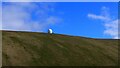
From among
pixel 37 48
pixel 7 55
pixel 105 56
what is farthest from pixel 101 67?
pixel 7 55

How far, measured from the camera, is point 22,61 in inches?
1281

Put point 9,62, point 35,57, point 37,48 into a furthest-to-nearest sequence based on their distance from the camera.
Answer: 1. point 37,48
2. point 35,57
3. point 9,62

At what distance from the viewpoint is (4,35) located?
37438 millimetres

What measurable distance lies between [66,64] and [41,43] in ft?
16.3

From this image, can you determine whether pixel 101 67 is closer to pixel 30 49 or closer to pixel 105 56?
pixel 105 56

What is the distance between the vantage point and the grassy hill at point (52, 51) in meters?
33.4

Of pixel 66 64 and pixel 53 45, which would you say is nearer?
pixel 66 64

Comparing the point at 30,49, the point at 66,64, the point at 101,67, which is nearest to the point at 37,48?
the point at 30,49

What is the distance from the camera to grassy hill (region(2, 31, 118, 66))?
3344 cm

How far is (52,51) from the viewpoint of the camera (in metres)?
37.0

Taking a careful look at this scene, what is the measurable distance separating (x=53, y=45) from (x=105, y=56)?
610cm

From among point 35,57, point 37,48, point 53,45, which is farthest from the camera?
point 53,45

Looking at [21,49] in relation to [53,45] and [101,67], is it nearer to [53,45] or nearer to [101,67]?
[53,45]

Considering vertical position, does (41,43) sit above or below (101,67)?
above
